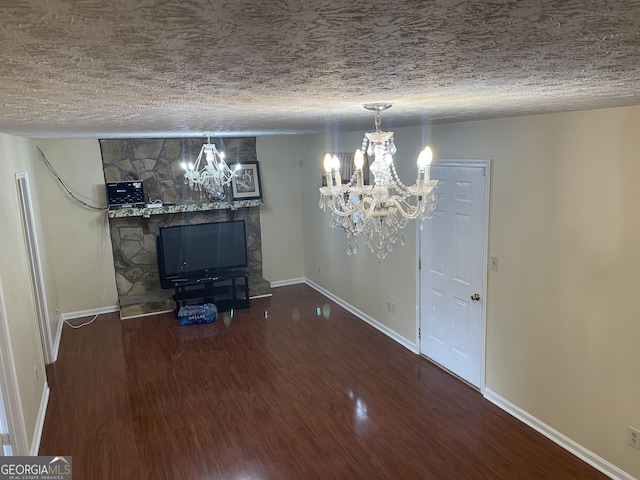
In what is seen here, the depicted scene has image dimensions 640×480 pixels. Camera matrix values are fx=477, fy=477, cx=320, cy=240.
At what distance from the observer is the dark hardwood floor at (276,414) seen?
130 inches

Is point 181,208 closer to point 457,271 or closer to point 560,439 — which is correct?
point 457,271

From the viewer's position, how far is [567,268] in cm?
328

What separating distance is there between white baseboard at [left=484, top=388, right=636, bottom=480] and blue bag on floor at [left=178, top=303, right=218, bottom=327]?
3585 millimetres

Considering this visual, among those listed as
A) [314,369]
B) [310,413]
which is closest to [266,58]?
[310,413]

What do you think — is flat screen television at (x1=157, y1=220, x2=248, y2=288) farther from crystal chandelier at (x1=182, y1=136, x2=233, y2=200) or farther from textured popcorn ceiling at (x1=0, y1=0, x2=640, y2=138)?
textured popcorn ceiling at (x1=0, y1=0, x2=640, y2=138)

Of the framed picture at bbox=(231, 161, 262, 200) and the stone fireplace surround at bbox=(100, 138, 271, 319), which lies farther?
the framed picture at bbox=(231, 161, 262, 200)

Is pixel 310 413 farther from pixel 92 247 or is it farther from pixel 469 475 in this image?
pixel 92 247

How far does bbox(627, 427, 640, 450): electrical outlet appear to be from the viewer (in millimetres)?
2924

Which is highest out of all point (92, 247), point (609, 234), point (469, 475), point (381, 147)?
point (381, 147)

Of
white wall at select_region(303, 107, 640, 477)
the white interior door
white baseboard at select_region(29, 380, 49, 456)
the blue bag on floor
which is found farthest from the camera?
the blue bag on floor

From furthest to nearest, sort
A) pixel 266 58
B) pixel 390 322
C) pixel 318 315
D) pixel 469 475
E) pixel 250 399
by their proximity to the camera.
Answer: pixel 318 315, pixel 390 322, pixel 250 399, pixel 469 475, pixel 266 58

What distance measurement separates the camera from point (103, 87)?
4.42 feet

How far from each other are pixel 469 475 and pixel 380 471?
0.59 meters

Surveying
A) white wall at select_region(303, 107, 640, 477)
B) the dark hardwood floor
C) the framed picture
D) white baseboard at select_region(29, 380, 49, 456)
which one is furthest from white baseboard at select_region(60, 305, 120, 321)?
white wall at select_region(303, 107, 640, 477)
